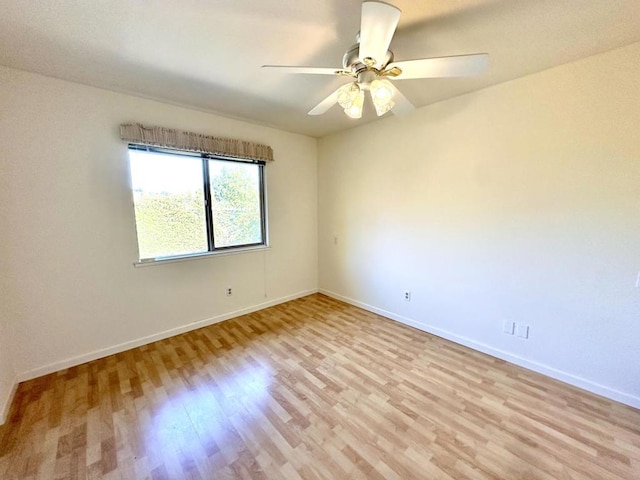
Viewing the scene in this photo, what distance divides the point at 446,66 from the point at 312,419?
2.20m

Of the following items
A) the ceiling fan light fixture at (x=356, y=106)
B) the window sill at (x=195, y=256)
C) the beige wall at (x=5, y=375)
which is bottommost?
the beige wall at (x=5, y=375)

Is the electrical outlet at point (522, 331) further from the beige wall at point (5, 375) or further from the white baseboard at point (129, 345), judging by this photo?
the beige wall at point (5, 375)

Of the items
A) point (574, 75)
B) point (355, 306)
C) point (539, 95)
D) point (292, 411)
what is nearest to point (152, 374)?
point (292, 411)

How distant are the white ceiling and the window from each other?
73 cm

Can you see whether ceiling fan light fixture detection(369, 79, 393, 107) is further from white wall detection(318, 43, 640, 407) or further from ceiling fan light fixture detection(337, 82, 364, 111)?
white wall detection(318, 43, 640, 407)

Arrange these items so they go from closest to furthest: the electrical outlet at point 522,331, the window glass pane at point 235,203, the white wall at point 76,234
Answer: the white wall at point 76,234, the electrical outlet at point 522,331, the window glass pane at point 235,203

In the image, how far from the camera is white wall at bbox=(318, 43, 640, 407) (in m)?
1.74

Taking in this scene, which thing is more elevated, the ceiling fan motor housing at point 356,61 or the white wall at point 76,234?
the ceiling fan motor housing at point 356,61

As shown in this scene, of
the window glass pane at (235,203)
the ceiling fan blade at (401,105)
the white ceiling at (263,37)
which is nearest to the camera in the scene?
the white ceiling at (263,37)

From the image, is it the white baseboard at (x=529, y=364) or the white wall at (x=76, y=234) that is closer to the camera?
the white baseboard at (x=529, y=364)

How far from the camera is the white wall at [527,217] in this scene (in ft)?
5.71

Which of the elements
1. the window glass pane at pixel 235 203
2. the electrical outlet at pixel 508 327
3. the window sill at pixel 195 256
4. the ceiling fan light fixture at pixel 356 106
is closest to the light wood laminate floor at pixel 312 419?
the electrical outlet at pixel 508 327

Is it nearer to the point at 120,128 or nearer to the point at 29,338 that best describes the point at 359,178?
the point at 120,128

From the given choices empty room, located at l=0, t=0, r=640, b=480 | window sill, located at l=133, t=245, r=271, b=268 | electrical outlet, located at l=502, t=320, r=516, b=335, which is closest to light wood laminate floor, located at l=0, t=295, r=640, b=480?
empty room, located at l=0, t=0, r=640, b=480
